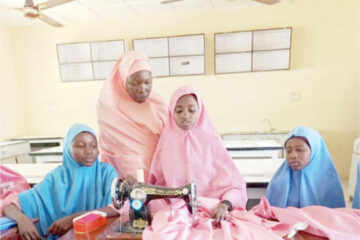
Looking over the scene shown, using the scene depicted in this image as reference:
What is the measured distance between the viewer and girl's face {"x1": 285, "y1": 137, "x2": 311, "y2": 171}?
123 cm

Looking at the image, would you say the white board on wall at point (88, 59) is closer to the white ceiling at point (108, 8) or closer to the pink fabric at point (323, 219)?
the white ceiling at point (108, 8)

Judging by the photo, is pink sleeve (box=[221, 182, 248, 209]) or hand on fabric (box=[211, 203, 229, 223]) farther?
pink sleeve (box=[221, 182, 248, 209])

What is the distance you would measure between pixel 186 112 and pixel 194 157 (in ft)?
0.73

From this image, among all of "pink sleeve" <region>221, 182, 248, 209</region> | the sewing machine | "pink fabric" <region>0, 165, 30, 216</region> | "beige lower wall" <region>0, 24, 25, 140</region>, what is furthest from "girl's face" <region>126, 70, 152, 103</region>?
"beige lower wall" <region>0, 24, 25, 140</region>

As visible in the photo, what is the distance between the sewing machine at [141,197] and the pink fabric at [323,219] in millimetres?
286

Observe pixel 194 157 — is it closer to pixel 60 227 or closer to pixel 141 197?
pixel 141 197

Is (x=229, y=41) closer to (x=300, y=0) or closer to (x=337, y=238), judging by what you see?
(x=300, y=0)

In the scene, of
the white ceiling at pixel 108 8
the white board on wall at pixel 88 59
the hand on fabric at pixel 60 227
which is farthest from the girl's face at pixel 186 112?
the white board on wall at pixel 88 59

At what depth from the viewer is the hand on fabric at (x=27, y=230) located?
100 cm

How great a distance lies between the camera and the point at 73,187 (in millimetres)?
1253

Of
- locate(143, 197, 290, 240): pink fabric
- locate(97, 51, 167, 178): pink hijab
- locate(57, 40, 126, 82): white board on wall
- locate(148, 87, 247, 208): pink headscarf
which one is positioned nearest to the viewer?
locate(143, 197, 290, 240): pink fabric

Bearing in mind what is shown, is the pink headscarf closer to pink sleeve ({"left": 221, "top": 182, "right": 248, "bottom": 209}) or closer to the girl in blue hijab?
pink sleeve ({"left": 221, "top": 182, "right": 248, "bottom": 209})

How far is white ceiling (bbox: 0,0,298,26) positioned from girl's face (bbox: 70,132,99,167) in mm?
2946

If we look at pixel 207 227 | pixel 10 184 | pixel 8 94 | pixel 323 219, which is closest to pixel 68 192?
pixel 10 184
